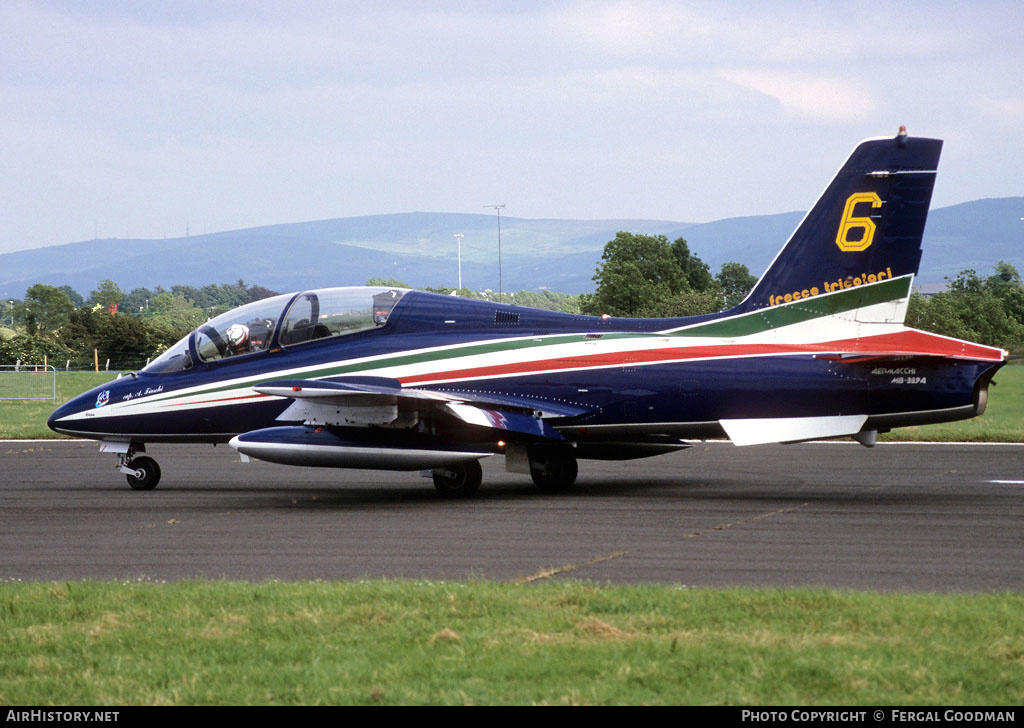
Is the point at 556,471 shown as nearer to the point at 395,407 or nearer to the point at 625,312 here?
the point at 395,407

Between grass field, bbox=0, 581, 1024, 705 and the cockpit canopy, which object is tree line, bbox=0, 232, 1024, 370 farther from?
grass field, bbox=0, 581, 1024, 705

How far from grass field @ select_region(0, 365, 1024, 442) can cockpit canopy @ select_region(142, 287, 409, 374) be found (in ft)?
37.4

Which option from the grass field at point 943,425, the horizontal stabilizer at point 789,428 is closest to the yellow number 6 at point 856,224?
the horizontal stabilizer at point 789,428

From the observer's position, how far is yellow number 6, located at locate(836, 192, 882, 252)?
15.8 metres

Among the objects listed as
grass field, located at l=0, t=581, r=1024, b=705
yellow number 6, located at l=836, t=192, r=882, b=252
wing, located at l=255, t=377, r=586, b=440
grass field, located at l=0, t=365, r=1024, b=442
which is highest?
yellow number 6, located at l=836, t=192, r=882, b=252

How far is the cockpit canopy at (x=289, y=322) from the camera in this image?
57.5ft

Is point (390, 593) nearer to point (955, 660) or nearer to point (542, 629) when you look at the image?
point (542, 629)

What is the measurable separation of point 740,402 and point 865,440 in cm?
182

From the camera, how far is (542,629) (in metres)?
8.04

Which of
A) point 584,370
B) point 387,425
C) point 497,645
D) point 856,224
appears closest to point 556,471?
point 584,370

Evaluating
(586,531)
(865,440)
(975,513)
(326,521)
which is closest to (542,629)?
(586,531)

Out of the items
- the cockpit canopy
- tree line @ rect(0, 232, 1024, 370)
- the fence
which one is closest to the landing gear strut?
the cockpit canopy

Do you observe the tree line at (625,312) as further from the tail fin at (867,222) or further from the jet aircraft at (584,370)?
the tail fin at (867,222)

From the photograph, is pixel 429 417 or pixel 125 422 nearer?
pixel 429 417
